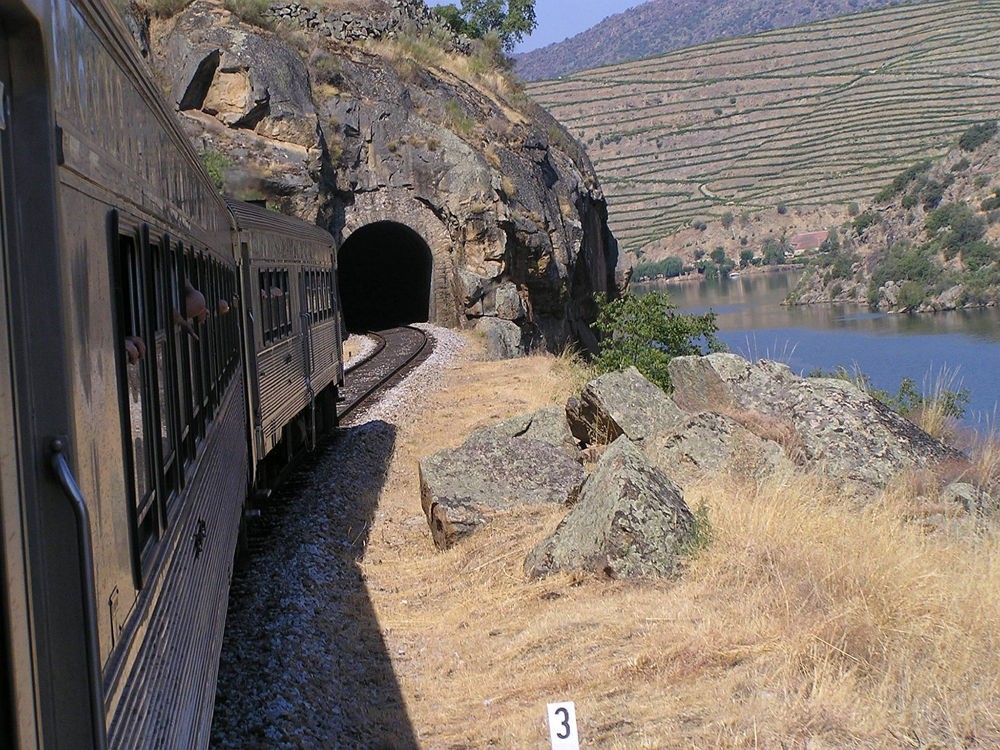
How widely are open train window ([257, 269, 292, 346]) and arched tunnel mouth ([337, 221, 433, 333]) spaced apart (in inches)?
991

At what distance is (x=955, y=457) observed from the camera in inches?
464

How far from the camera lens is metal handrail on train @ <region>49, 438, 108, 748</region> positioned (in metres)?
1.94

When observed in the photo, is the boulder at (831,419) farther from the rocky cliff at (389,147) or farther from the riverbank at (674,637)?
the rocky cliff at (389,147)

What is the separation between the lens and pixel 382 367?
2266cm

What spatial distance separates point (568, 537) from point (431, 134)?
96.0 feet

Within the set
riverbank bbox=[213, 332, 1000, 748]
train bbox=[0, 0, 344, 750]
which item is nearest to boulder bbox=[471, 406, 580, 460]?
riverbank bbox=[213, 332, 1000, 748]

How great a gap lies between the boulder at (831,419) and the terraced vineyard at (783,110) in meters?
97.6

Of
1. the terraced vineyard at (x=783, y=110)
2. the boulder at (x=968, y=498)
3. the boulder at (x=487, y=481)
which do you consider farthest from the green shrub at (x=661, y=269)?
the boulder at (x=968, y=498)

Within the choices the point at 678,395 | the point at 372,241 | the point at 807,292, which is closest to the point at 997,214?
the point at 807,292

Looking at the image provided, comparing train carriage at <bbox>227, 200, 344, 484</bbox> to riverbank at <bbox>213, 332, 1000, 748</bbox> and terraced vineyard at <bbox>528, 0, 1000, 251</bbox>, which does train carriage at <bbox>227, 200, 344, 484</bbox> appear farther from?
terraced vineyard at <bbox>528, 0, 1000, 251</bbox>

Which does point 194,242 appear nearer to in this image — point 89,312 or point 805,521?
point 89,312

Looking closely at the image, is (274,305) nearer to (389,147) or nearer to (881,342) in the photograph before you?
(389,147)

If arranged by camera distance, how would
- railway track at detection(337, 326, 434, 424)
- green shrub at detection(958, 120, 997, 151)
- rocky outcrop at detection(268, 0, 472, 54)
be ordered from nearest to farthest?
railway track at detection(337, 326, 434, 424) < rocky outcrop at detection(268, 0, 472, 54) < green shrub at detection(958, 120, 997, 151)

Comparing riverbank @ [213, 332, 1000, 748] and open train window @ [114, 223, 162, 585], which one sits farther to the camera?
riverbank @ [213, 332, 1000, 748]
